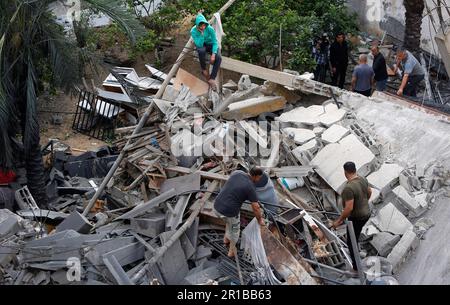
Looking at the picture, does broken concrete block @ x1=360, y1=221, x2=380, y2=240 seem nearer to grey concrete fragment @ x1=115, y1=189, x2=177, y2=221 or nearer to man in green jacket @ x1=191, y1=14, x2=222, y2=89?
grey concrete fragment @ x1=115, y1=189, x2=177, y2=221

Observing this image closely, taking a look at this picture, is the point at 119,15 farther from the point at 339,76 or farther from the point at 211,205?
the point at 339,76

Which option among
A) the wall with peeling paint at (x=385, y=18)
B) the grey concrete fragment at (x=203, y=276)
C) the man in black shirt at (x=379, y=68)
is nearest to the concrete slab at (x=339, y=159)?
the grey concrete fragment at (x=203, y=276)

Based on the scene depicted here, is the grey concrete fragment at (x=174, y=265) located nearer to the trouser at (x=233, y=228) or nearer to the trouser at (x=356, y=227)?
the trouser at (x=233, y=228)

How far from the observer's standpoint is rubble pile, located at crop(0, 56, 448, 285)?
29.5ft

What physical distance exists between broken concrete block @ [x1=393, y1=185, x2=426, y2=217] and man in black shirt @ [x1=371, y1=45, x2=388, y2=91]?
4091mm

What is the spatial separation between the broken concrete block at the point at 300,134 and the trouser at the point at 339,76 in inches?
158

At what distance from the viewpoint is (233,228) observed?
9.10 m

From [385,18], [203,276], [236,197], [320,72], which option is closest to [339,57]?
[320,72]

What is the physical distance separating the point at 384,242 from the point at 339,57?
650cm

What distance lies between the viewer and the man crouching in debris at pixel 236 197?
A: 8609mm

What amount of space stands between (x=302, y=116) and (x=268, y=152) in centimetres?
137

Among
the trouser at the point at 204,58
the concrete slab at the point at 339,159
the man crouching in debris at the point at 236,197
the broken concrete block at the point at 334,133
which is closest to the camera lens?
the man crouching in debris at the point at 236,197
